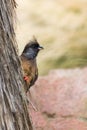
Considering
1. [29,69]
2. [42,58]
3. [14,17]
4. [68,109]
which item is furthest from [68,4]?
[14,17]

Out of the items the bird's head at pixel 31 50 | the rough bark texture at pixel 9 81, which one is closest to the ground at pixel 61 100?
the bird's head at pixel 31 50

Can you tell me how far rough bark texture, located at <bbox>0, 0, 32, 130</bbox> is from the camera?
502 cm

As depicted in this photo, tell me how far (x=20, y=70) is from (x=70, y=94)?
2.37 m

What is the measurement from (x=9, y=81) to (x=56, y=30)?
120 inches

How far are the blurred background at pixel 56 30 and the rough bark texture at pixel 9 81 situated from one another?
101 inches

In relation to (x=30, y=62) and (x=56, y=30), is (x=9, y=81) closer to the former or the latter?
(x=30, y=62)

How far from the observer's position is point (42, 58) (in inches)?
310

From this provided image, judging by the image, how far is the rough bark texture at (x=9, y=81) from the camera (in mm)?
5023

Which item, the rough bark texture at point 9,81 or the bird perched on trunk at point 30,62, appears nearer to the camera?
the rough bark texture at point 9,81

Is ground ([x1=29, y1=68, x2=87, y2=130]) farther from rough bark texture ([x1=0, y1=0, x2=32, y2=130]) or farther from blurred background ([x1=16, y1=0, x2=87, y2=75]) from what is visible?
rough bark texture ([x1=0, y1=0, x2=32, y2=130])

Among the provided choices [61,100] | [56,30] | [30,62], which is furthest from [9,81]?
[56,30]

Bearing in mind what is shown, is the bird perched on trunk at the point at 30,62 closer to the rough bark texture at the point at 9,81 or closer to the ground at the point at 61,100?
the rough bark texture at the point at 9,81

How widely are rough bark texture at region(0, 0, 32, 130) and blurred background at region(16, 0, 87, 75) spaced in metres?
2.55

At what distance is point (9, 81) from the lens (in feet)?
16.7
